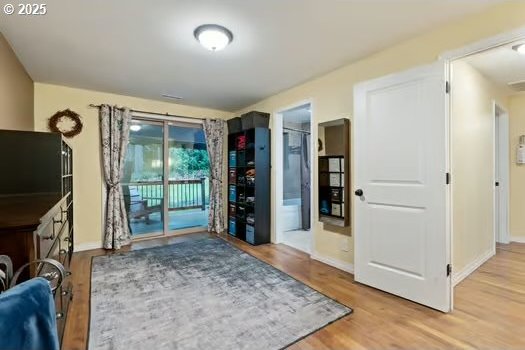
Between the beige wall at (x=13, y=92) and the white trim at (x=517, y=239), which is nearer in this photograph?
the beige wall at (x=13, y=92)

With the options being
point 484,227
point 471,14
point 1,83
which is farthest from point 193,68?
point 484,227

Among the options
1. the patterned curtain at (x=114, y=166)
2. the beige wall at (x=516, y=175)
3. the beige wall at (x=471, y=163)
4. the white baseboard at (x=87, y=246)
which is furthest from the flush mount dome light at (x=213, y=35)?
the beige wall at (x=516, y=175)

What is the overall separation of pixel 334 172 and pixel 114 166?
126 inches

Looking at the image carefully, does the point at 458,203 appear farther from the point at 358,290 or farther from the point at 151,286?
the point at 151,286

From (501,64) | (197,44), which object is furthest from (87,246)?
(501,64)

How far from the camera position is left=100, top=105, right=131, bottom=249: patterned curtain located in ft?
12.7

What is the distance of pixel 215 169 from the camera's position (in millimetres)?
4883

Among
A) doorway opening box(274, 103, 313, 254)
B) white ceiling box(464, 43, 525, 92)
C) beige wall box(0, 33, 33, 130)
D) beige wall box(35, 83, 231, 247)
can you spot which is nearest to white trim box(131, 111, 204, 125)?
beige wall box(35, 83, 231, 247)

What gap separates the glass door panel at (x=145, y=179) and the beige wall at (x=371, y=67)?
2.08 meters

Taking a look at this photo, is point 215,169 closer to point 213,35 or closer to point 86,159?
point 86,159

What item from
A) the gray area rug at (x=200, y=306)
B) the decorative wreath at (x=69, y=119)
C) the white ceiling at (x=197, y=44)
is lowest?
the gray area rug at (x=200, y=306)

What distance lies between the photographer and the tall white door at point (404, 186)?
2.11 meters

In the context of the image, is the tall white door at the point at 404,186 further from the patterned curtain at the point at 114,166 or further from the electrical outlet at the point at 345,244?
the patterned curtain at the point at 114,166

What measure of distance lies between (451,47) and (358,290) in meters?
2.25
